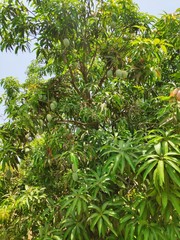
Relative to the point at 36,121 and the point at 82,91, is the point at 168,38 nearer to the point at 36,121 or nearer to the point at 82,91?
the point at 82,91

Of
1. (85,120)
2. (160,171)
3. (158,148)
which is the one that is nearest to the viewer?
(160,171)

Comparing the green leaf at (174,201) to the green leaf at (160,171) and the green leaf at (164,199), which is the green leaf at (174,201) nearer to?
the green leaf at (164,199)

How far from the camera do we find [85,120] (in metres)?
2.10

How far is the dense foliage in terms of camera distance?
5.32 ft

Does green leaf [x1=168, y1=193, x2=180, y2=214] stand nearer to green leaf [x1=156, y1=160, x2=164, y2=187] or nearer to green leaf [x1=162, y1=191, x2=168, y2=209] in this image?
green leaf [x1=162, y1=191, x2=168, y2=209]

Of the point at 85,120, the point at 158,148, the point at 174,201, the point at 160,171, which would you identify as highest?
the point at 85,120

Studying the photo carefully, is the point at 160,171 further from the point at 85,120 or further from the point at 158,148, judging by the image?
the point at 85,120

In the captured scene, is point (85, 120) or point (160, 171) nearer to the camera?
point (160, 171)

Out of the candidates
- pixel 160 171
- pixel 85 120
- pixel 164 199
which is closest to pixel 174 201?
pixel 164 199

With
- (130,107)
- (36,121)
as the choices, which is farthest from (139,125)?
(36,121)

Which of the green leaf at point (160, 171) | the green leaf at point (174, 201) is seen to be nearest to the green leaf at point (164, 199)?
the green leaf at point (174, 201)

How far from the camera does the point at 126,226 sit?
5.05ft

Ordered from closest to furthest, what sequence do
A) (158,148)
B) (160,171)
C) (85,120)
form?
(160,171) < (158,148) < (85,120)

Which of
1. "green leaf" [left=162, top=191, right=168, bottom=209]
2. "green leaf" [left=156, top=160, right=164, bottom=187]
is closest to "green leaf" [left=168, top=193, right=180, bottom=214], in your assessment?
"green leaf" [left=162, top=191, right=168, bottom=209]
